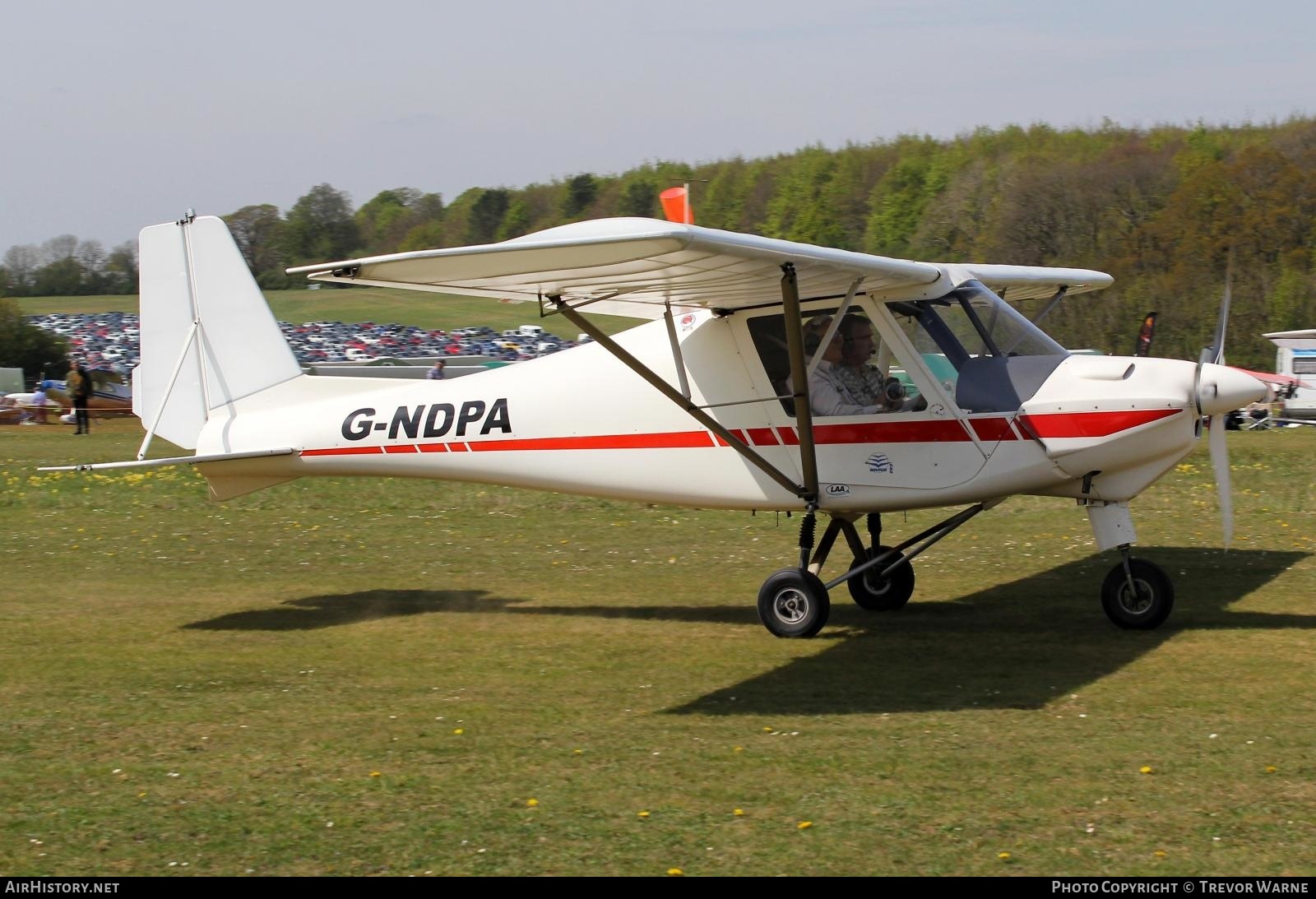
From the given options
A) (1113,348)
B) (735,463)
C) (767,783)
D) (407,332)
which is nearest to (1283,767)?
(767,783)

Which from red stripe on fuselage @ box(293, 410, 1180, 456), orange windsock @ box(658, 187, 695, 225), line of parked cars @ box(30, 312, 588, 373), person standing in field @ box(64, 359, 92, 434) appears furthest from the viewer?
line of parked cars @ box(30, 312, 588, 373)

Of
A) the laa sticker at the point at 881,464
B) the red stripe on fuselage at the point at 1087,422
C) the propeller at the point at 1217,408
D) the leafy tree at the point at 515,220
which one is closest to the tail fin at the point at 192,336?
the laa sticker at the point at 881,464

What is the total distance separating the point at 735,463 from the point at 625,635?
1484 millimetres

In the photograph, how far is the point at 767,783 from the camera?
5789mm

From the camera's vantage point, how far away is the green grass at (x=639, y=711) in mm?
5051

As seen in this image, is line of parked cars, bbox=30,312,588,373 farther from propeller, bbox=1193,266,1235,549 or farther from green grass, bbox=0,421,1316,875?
propeller, bbox=1193,266,1235,549

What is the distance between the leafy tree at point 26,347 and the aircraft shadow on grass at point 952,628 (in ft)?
162

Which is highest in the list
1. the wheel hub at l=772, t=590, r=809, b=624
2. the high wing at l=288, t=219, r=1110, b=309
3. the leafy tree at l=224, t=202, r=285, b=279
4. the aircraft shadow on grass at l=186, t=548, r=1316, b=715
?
the leafy tree at l=224, t=202, r=285, b=279

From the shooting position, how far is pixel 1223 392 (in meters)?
8.31

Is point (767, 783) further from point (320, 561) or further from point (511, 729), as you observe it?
point (320, 561)

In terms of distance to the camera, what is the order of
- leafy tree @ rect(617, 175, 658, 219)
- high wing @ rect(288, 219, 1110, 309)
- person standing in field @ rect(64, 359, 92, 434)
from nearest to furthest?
high wing @ rect(288, 219, 1110, 309) < person standing in field @ rect(64, 359, 92, 434) < leafy tree @ rect(617, 175, 658, 219)

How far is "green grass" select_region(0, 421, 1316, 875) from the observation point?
199 inches

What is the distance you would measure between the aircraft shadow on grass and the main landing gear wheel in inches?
8.6

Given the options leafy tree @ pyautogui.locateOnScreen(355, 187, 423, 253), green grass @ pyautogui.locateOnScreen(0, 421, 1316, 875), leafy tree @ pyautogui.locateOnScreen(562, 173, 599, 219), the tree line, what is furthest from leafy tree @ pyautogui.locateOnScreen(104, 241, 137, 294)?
green grass @ pyautogui.locateOnScreen(0, 421, 1316, 875)
